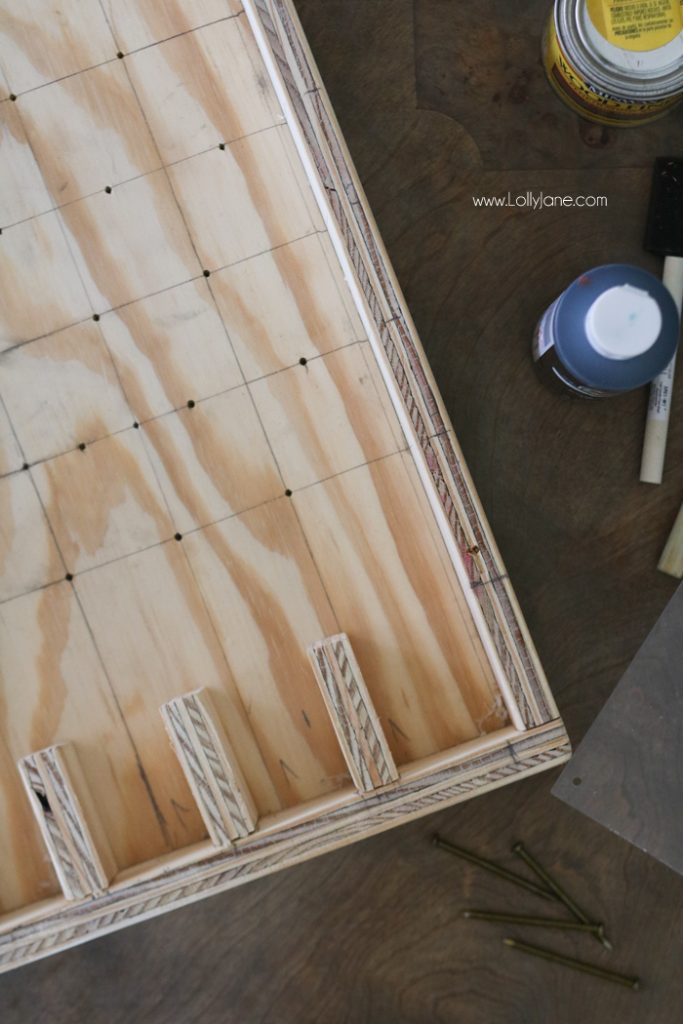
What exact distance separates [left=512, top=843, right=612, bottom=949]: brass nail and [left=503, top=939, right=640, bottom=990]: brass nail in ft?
0.10

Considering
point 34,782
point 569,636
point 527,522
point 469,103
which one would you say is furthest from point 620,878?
point 469,103

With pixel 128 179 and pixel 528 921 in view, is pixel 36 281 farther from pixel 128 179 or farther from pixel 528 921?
pixel 528 921

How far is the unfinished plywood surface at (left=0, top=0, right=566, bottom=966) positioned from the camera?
0.78m

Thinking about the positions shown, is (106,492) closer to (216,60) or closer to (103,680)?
(103,680)

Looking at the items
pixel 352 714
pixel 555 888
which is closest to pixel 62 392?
pixel 352 714

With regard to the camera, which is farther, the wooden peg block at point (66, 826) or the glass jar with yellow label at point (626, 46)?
the glass jar with yellow label at point (626, 46)

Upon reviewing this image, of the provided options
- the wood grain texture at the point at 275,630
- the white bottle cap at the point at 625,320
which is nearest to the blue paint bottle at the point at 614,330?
the white bottle cap at the point at 625,320

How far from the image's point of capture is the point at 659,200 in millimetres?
938

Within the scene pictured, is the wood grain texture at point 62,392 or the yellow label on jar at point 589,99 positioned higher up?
the yellow label on jar at point 589,99

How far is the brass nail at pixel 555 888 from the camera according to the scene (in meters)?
0.94

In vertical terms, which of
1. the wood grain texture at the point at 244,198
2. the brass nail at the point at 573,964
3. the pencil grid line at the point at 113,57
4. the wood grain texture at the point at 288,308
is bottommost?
the brass nail at the point at 573,964

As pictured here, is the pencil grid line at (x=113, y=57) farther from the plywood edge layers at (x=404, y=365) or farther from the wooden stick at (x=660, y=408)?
the wooden stick at (x=660, y=408)

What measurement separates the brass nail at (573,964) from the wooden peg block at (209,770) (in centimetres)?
43

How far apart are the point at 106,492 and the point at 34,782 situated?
296mm
